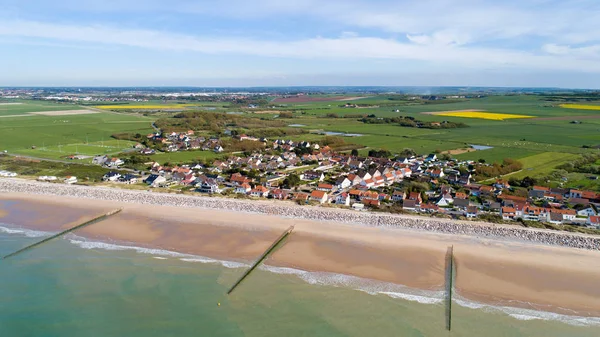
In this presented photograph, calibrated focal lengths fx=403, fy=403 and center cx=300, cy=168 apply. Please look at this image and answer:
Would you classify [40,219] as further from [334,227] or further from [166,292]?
[334,227]

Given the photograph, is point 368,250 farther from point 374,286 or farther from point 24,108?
point 24,108

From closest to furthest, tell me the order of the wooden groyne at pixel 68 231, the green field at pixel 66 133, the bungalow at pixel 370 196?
the wooden groyne at pixel 68 231 < the bungalow at pixel 370 196 < the green field at pixel 66 133

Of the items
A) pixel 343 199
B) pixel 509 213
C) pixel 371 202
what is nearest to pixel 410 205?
pixel 371 202

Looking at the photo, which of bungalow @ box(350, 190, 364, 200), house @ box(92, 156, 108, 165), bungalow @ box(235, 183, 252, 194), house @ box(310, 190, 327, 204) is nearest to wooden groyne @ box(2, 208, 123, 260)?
bungalow @ box(235, 183, 252, 194)

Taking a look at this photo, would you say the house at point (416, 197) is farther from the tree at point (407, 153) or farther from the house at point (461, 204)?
the tree at point (407, 153)

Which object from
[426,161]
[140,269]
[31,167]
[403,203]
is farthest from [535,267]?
[31,167]

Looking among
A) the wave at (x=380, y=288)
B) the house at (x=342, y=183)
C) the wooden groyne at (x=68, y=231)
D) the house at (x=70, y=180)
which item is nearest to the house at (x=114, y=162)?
the house at (x=70, y=180)

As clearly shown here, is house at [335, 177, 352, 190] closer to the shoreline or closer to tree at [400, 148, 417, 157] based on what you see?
the shoreline
